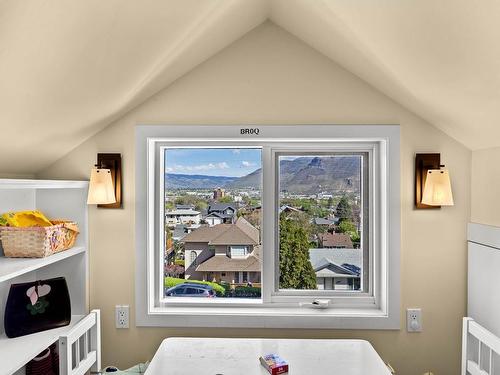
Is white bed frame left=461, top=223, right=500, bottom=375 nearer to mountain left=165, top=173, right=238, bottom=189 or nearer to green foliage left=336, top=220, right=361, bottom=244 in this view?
green foliage left=336, top=220, right=361, bottom=244

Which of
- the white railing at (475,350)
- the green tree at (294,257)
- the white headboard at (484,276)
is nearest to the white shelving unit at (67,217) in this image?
the green tree at (294,257)

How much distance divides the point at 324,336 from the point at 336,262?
420mm

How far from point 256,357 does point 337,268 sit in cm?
75

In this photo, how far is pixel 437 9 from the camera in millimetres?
1210

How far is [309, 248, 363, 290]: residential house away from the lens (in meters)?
2.35

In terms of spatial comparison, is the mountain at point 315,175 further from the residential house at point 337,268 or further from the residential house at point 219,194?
the residential house at point 337,268

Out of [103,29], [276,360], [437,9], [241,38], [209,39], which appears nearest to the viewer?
[437,9]

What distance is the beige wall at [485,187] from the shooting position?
1890mm

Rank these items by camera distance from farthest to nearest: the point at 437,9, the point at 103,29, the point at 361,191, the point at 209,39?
the point at 361,191, the point at 209,39, the point at 103,29, the point at 437,9

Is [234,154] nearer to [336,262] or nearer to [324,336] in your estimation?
[336,262]

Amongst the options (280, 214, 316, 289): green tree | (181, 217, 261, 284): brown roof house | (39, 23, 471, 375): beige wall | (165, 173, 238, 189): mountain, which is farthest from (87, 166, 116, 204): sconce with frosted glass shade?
(280, 214, 316, 289): green tree

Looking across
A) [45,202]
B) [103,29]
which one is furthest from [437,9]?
[45,202]

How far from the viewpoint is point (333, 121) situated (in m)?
2.15

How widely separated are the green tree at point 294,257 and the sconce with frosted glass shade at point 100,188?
97cm
